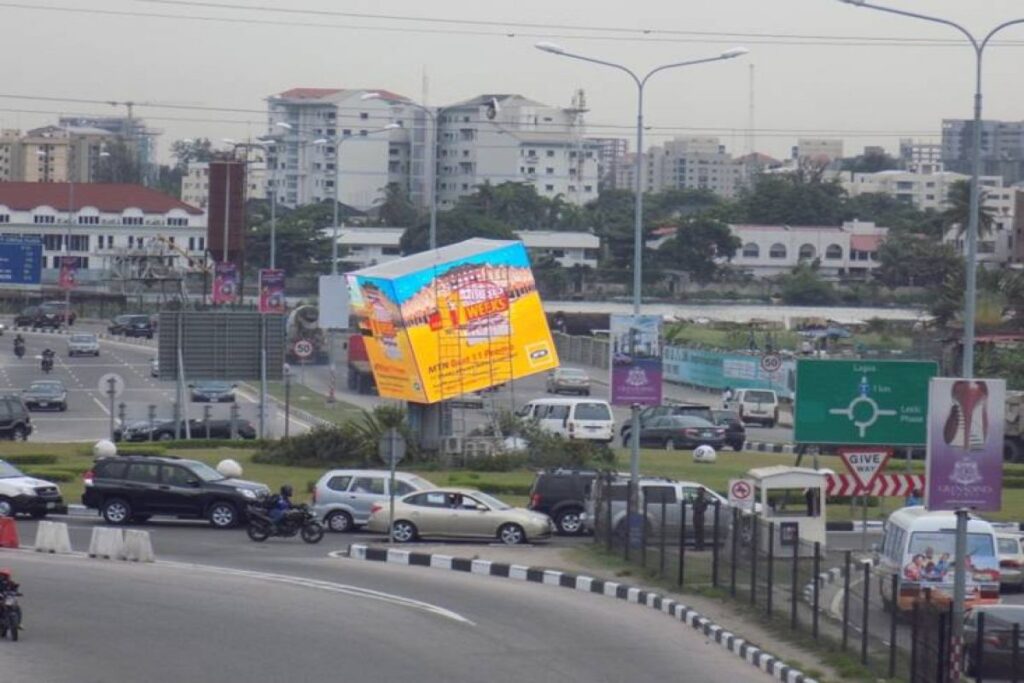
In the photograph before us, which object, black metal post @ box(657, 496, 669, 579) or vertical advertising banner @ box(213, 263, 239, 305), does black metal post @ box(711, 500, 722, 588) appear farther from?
vertical advertising banner @ box(213, 263, 239, 305)

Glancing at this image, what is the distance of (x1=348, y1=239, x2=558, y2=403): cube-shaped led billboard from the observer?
143 feet

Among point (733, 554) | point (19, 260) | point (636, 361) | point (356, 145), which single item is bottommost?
point (733, 554)

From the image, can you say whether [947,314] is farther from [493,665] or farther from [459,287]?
[493,665]

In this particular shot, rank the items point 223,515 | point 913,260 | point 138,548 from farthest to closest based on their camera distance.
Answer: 1. point 913,260
2. point 223,515
3. point 138,548

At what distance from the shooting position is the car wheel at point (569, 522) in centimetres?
3566

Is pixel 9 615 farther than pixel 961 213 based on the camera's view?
No

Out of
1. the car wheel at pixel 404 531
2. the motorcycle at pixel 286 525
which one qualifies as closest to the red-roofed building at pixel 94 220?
the motorcycle at pixel 286 525

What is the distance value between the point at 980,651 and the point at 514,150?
15971cm

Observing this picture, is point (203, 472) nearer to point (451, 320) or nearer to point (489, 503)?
point (489, 503)

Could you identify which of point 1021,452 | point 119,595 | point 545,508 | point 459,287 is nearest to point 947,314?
point 1021,452

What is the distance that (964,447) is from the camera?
17906 mm

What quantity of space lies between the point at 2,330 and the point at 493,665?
8513cm

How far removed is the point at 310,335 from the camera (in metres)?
79.6

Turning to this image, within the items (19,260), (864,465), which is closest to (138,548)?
(864,465)
